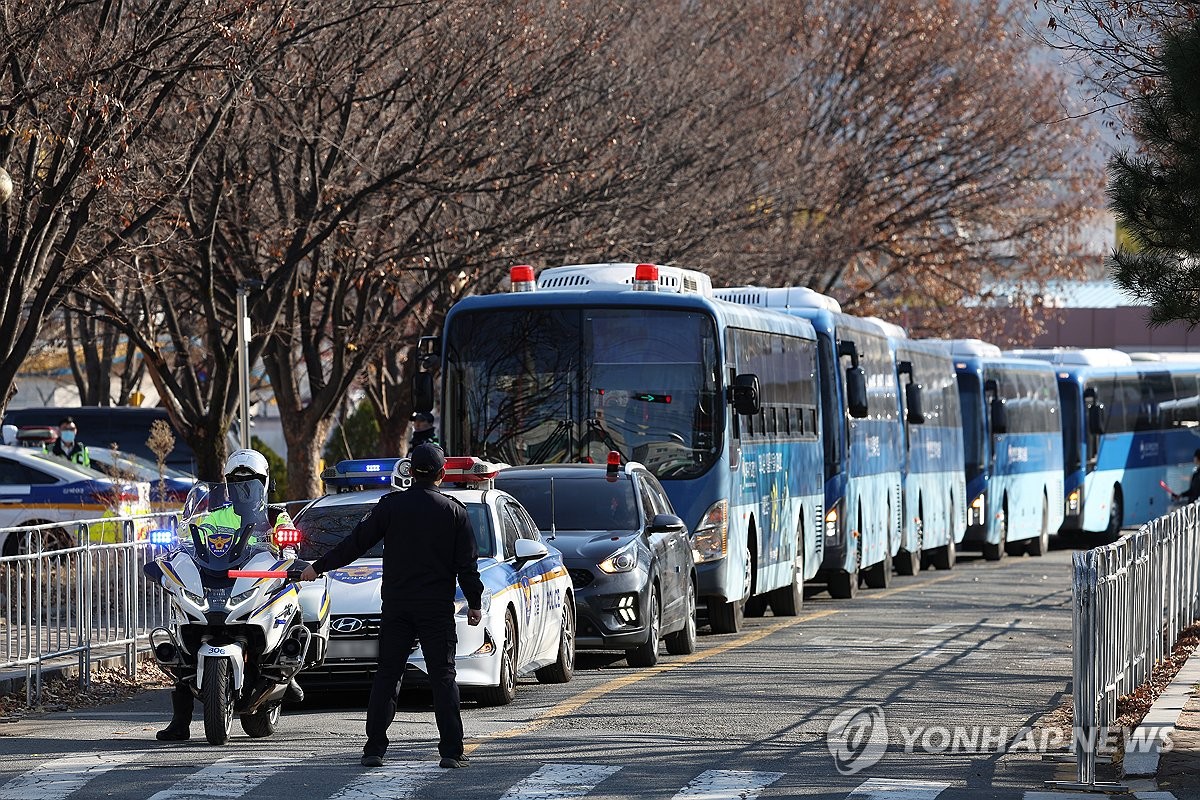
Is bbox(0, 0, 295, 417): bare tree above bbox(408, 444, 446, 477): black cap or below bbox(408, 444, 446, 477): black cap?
above

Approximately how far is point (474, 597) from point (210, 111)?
42.1 feet

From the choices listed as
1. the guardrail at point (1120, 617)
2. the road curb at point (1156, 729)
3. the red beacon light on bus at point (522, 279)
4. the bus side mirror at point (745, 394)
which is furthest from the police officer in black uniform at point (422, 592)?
the red beacon light on bus at point (522, 279)

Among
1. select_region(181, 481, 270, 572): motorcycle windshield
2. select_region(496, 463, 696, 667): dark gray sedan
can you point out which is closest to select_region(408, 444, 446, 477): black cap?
select_region(181, 481, 270, 572): motorcycle windshield

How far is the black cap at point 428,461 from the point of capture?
11.0 meters

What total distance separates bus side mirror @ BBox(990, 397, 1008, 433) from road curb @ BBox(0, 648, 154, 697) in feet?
77.9

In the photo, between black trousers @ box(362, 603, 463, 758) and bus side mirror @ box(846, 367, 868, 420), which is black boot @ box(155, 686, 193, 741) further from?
bus side mirror @ box(846, 367, 868, 420)

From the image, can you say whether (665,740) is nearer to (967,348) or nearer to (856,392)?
(856,392)

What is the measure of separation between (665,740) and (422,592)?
1881 millimetres

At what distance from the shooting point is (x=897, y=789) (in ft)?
33.6

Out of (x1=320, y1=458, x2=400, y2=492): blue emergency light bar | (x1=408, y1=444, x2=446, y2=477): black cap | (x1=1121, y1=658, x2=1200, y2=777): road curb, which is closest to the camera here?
(x1=1121, y1=658, x2=1200, y2=777): road curb

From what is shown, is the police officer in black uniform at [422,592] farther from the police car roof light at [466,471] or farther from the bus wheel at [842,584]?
the bus wheel at [842,584]

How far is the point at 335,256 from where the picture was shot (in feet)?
91.6

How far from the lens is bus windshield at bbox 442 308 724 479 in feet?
65.0

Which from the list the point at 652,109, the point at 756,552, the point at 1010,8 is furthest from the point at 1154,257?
the point at 1010,8
